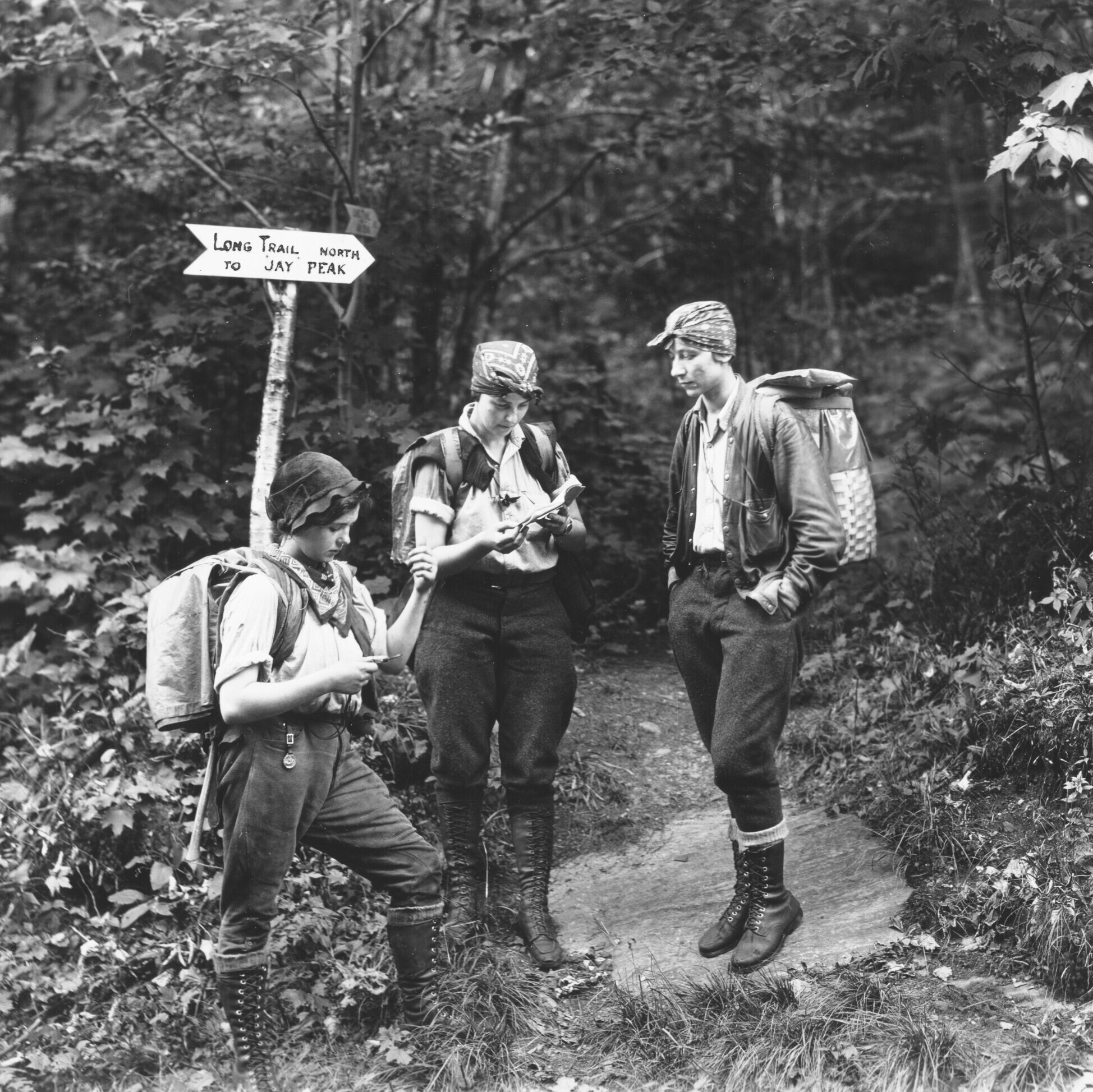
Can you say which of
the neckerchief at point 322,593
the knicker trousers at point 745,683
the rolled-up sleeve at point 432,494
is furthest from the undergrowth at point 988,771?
the neckerchief at point 322,593

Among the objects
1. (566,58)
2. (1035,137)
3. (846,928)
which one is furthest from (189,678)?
(566,58)

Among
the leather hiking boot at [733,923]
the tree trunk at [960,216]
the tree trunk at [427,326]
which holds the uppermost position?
the tree trunk at [960,216]

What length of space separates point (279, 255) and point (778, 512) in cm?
233

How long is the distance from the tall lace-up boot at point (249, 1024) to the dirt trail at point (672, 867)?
144 cm

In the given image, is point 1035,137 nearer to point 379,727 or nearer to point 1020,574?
point 1020,574

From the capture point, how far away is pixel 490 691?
4750 mm

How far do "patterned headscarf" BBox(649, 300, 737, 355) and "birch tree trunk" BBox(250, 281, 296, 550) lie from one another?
185 centimetres

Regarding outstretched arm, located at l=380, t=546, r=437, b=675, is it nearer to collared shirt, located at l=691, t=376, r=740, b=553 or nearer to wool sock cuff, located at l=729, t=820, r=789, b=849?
collared shirt, located at l=691, t=376, r=740, b=553

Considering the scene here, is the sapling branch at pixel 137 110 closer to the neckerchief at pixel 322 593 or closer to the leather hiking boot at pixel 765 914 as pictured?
the neckerchief at pixel 322 593

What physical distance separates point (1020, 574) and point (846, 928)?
243 centimetres

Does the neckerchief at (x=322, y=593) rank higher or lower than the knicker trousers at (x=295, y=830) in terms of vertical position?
higher

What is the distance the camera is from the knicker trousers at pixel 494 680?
4.69 m

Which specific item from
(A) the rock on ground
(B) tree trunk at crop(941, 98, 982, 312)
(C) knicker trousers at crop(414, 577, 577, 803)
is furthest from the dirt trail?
(B) tree trunk at crop(941, 98, 982, 312)

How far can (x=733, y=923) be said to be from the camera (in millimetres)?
4637
